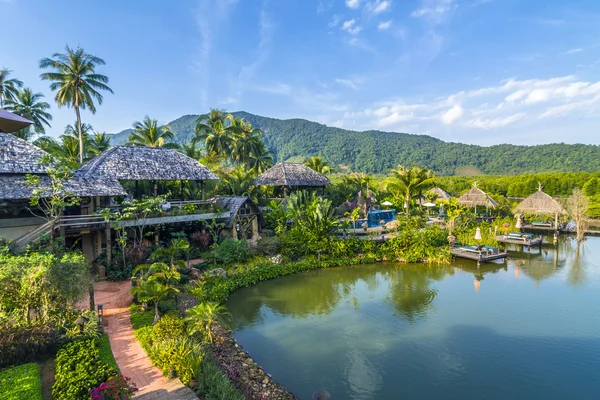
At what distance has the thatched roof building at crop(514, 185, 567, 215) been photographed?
25453mm

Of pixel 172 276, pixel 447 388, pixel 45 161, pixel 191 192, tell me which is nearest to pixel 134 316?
pixel 172 276

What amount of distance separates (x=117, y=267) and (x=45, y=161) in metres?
4.94

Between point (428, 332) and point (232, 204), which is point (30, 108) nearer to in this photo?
point (232, 204)

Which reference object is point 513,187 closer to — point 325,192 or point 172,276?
point 325,192

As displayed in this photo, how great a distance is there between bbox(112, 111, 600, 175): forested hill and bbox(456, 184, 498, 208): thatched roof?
57125 millimetres

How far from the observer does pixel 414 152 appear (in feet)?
332

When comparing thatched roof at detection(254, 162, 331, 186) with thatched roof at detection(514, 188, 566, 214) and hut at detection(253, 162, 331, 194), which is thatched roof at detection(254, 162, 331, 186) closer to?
hut at detection(253, 162, 331, 194)

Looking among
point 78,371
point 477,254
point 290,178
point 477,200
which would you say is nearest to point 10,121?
point 78,371

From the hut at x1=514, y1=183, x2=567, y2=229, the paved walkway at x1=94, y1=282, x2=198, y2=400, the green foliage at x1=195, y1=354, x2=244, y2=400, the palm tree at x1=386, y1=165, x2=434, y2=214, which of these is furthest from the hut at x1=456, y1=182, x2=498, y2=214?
the green foliage at x1=195, y1=354, x2=244, y2=400

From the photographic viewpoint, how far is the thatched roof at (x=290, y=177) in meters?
25.3

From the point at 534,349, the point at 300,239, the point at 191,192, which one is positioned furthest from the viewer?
the point at 191,192

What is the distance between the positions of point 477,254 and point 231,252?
1324 cm

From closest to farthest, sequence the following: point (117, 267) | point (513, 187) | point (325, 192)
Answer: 1. point (117, 267)
2. point (325, 192)
3. point (513, 187)

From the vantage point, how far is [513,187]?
43.5 m
